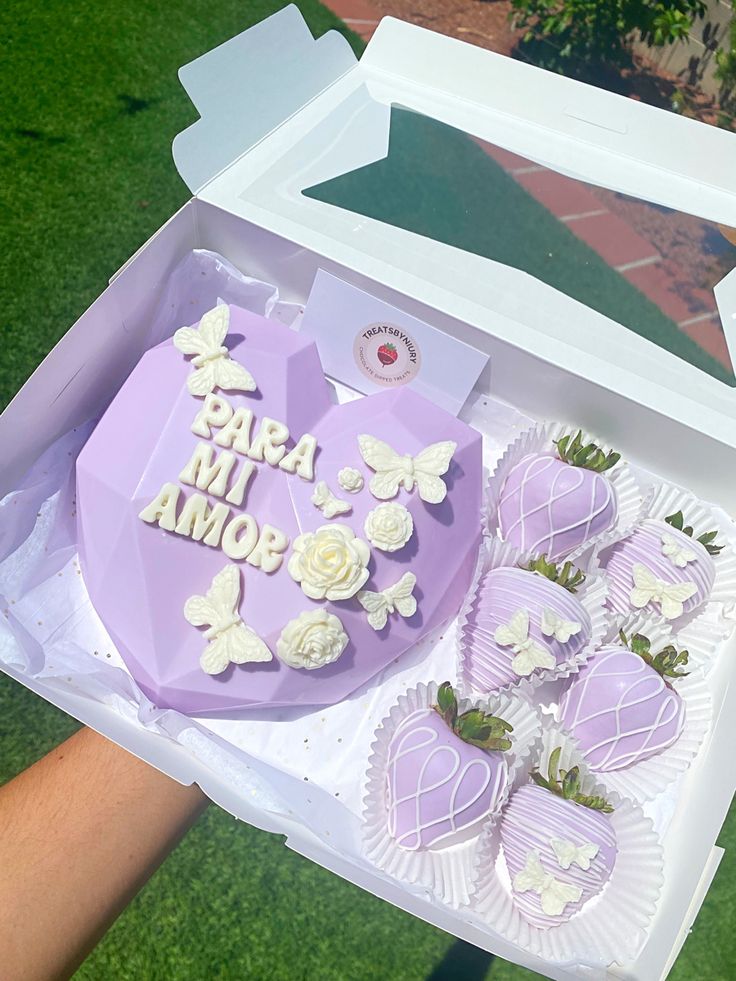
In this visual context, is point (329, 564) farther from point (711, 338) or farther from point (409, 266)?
point (711, 338)

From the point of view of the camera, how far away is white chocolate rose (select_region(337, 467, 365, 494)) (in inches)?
65.2

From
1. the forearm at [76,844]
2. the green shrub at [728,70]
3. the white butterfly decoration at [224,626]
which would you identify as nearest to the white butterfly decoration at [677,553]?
the white butterfly decoration at [224,626]

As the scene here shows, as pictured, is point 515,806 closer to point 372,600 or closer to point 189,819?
point 372,600

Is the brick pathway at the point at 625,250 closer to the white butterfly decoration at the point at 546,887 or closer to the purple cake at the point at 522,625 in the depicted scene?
the purple cake at the point at 522,625

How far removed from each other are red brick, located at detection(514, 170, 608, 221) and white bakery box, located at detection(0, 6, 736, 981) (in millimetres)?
33

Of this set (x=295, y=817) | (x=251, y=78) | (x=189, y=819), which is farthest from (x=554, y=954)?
(x=251, y=78)

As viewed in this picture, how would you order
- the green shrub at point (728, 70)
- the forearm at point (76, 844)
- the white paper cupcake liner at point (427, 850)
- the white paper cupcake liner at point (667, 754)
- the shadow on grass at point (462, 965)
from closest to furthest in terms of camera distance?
the forearm at point (76, 844), the white paper cupcake liner at point (427, 850), the white paper cupcake liner at point (667, 754), the shadow on grass at point (462, 965), the green shrub at point (728, 70)

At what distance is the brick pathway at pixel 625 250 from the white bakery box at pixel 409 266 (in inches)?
1.5

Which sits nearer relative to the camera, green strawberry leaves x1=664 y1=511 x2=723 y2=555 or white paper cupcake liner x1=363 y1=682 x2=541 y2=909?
white paper cupcake liner x1=363 y1=682 x2=541 y2=909

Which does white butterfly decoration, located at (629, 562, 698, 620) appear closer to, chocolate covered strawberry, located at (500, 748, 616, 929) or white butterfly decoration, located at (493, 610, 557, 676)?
white butterfly decoration, located at (493, 610, 557, 676)

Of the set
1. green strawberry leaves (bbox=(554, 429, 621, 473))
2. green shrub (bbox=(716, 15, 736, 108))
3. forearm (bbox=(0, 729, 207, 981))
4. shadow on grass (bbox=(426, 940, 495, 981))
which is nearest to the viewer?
forearm (bbox=(0, 729, 207, 981))

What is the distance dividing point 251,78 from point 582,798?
5.95ft

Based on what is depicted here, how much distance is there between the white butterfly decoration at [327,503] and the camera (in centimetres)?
163

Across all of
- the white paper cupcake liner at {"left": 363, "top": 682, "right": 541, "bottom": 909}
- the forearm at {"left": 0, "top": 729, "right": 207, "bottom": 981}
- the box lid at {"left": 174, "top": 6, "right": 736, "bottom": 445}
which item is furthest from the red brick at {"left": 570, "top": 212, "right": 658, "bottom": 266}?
the forearm at {"left": 0, "top": 729, "right": 207, "bottom": 981}
